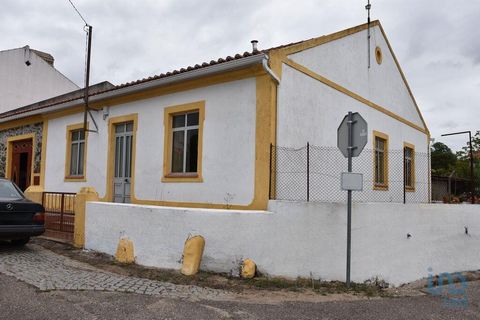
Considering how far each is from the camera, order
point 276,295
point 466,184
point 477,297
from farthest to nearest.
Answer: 1. point 466,184
2. point 477,297
3. point 276,295

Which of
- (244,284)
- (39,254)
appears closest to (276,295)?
(244,284)

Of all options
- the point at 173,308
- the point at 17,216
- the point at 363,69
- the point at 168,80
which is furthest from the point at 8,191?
the point at 363,69

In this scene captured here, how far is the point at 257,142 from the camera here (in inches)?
299

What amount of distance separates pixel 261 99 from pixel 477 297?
16.9 feet

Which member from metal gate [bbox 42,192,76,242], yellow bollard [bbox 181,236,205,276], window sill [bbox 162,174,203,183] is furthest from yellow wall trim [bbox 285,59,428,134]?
metal gate [bbox 42,192,76,242]

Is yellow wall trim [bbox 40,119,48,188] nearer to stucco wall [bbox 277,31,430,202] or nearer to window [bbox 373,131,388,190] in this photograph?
stucco wall [bbox 277,31,430,202]

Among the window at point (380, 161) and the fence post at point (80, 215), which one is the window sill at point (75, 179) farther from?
the window at point (380, 161)

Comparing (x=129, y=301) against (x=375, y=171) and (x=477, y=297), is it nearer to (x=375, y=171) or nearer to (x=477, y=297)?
(x=477, y=297)

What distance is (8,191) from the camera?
8422 millimetres

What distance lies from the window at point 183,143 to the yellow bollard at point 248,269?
8.11ft

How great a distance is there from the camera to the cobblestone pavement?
5740 millimetres

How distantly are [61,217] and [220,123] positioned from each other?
4.71 m

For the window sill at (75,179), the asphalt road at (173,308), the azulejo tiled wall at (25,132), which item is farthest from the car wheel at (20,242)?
the azulejo tiled wall at (25,132)

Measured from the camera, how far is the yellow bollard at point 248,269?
6.47 metres
